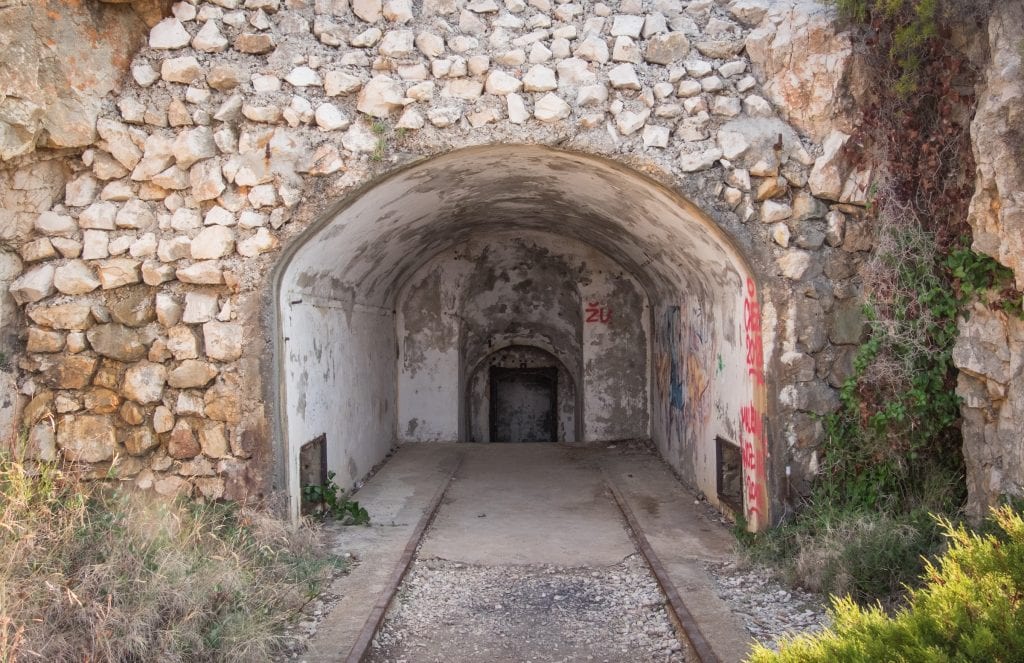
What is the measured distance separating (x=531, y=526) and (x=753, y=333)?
281cm

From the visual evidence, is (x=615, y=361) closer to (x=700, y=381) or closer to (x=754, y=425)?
(x=700, y=381)

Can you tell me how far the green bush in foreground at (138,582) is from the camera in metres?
4.06

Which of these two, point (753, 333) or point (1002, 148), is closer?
point (1002, 148)

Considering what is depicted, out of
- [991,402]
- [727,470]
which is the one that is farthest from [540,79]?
[727,470]

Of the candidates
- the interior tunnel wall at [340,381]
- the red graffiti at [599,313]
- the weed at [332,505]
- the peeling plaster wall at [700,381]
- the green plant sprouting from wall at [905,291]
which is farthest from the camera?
the red graffiti at [599,313]

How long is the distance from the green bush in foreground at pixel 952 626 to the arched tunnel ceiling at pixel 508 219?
393 centimetres

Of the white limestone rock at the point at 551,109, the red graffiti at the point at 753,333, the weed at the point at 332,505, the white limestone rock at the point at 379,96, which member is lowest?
the weed at the point at 332,505

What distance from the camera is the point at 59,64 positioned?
19.9ft

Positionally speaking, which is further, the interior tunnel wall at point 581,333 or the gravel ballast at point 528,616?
the interior tunnel wall at point 581,333

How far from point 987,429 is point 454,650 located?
3.85 m

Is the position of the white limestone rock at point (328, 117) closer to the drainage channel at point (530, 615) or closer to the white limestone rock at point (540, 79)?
the white limestone rock at point (540, 79)

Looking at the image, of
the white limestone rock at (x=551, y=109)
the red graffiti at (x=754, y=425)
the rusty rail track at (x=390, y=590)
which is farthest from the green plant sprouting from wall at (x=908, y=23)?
the rusty rail track at (x=390, y=590)

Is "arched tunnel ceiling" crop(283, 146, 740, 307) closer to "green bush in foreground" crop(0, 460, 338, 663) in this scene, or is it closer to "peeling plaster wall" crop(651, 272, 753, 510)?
"peeling plaster wall" crop(651, 272, 753, 510)

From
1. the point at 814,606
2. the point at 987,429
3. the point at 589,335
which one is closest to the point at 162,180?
the point at 814,606
